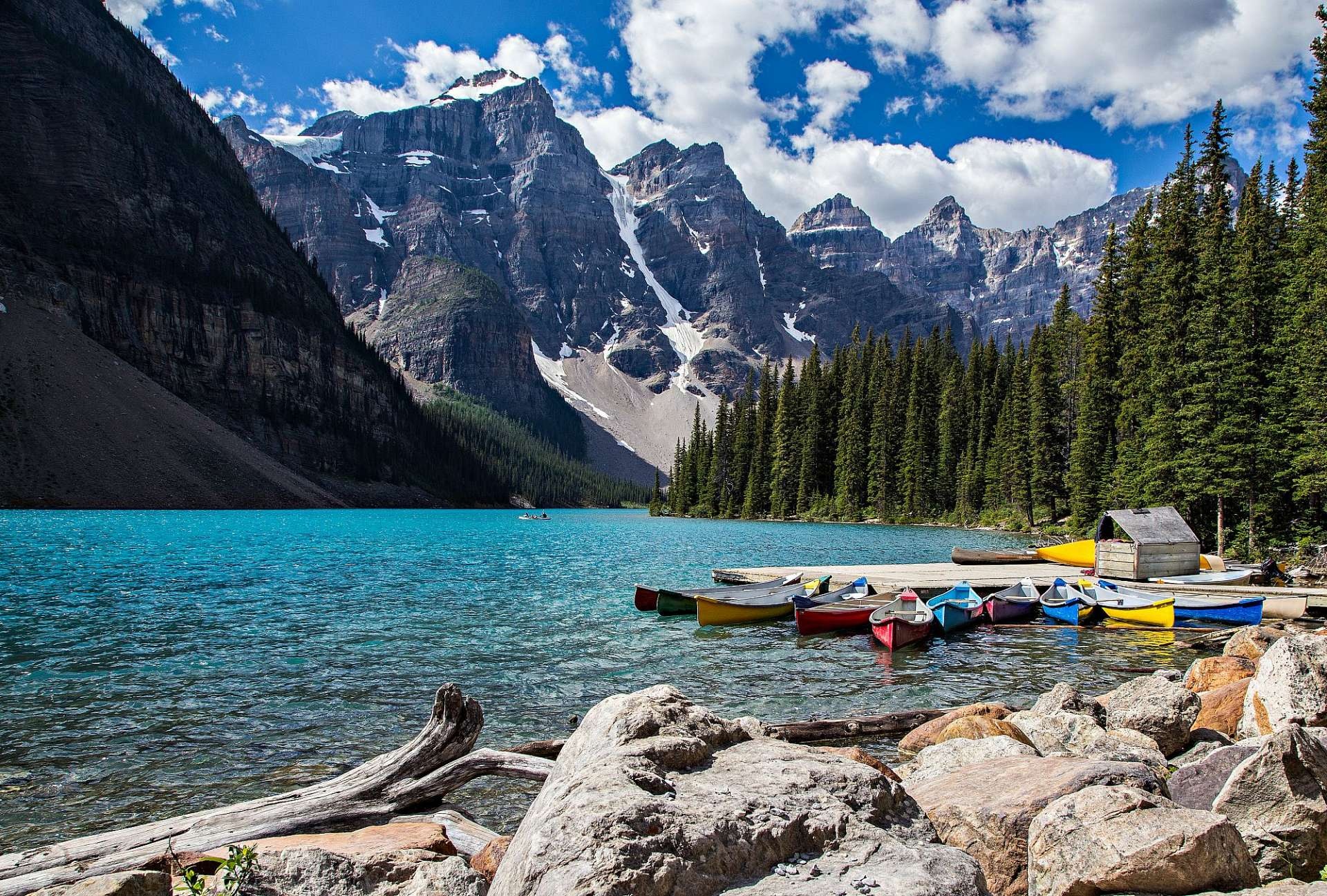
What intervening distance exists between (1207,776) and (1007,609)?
58.9 ft

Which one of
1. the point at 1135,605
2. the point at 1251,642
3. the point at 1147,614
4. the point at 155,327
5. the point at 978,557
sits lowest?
the point at 1147,614

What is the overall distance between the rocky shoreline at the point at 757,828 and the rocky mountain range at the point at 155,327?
309 feet

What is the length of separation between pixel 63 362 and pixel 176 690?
98.6 m

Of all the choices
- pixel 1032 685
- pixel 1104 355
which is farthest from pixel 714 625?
pixel 1104 355

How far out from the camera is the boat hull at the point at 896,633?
61.3ft

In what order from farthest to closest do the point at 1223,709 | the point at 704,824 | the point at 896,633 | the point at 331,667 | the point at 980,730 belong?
the point at 896,633, the point at 331,667, the point at 1223,709, the point at 980,730, the point at 704,824

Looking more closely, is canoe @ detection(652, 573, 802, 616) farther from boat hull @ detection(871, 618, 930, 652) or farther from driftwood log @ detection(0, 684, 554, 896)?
driftwood log @ detection(0, 684, 554, 896)

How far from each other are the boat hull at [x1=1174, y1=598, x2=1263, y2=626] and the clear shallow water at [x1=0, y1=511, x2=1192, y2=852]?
7.27ft

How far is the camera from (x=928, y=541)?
57.1m

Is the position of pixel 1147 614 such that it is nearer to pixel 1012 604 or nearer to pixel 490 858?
pixel 1012 604

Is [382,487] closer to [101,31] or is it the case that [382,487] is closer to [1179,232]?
[101,31]

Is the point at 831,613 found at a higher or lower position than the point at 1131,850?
lower

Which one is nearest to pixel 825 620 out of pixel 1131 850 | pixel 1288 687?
pixel 1288 687

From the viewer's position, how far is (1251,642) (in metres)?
14.6
